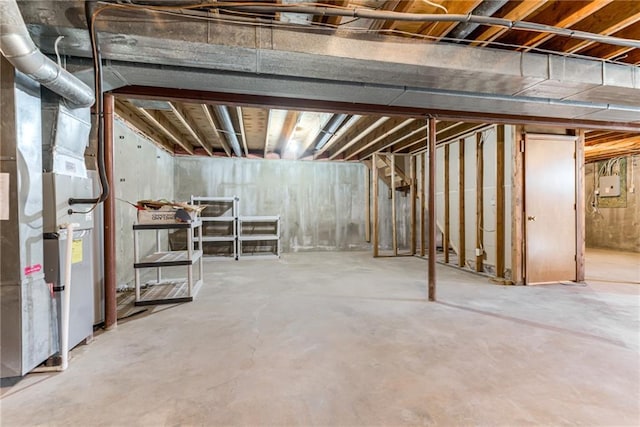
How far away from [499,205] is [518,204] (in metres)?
0.26

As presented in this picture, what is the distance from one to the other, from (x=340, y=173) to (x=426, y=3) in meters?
5.41

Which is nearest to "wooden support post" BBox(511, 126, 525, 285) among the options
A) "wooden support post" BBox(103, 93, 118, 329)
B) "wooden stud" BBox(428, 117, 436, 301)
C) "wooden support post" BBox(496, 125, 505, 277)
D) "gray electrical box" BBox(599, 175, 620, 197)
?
"wooden support post" BBox(496, 125, 505, 277)

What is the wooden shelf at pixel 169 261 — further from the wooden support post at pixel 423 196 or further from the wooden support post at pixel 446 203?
the wooden support post at pixel 423 196

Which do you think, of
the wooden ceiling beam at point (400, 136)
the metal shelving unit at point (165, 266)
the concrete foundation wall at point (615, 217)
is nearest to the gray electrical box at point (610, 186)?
the concrete foundation wall at point (615, 217)

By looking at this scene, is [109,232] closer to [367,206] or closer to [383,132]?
[383,132]

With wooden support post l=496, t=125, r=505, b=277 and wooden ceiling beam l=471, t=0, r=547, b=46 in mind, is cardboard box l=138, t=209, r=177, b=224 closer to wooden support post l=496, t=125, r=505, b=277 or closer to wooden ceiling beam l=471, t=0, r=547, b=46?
wooden ceiling beam l=471, t=0, r=547, b=46

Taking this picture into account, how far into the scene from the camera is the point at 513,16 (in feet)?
6.50

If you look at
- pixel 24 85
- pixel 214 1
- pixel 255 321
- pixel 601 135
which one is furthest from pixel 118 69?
pixel 601 135

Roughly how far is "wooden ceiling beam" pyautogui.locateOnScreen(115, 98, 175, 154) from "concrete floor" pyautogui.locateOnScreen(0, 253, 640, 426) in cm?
267

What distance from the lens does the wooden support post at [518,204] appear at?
3971 millimetres

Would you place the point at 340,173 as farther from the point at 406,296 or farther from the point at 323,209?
the point at 406,296

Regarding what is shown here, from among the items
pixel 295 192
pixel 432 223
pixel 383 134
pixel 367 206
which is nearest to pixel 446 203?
pixel 383 134

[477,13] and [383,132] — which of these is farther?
[383,132]

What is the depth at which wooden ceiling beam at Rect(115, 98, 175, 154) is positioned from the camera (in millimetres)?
3861
